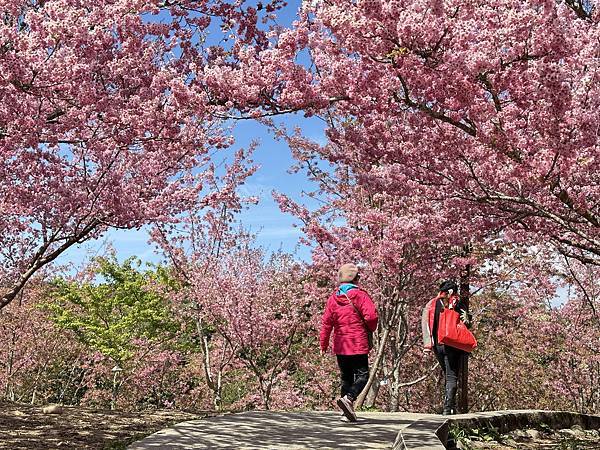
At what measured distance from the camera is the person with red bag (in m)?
8.37

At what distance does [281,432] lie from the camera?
6.73m

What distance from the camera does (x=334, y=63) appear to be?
7164 mm

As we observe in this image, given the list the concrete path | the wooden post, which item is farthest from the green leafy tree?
the concrete path

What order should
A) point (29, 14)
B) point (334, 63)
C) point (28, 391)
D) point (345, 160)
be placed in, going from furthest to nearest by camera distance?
point (28, 391) → point (345, 160) → point (334, 63) → point (29, 14)

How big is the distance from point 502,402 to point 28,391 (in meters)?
18.7

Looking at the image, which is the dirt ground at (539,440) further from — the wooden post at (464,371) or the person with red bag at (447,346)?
the wooden post at (464,371)

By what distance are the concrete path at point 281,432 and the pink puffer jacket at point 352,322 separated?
903mm

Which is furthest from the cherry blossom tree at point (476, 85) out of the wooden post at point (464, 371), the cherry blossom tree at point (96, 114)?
the wooden post at point (464, 371)

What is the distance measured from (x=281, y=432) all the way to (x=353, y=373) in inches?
43.2

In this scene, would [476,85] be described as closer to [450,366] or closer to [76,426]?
[450,366]

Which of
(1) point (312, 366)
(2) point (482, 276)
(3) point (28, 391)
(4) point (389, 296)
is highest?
(2) point (482, 276)

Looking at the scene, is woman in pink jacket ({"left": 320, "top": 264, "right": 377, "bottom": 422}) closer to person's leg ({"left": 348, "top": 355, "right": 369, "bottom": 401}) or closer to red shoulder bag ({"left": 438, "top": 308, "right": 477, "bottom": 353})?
person's leg ({"left": 348, "top": 355, "right": 369, "bottom": 401})

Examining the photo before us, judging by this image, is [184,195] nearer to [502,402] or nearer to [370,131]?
[370,131]

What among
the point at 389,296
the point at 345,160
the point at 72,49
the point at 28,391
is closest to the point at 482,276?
the point at 389,296
